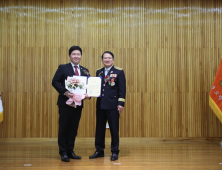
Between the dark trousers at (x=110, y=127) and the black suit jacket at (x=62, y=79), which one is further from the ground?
the black suit jacket at (x=62, y=79)

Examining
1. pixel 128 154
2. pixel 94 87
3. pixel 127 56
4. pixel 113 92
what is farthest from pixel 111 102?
pixel 127 56

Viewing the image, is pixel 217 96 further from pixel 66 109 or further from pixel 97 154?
pixel 66 109

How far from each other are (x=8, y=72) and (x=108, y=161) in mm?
2577

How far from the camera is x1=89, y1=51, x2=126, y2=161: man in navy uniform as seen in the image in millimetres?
3309

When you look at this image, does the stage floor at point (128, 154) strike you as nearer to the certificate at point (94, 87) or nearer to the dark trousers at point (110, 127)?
the dark trousers at point (110, 127)

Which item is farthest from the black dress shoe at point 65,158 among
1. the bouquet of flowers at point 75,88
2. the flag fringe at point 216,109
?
the flag fringe at point 216,109

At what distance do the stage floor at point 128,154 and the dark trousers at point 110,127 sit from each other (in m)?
0.18

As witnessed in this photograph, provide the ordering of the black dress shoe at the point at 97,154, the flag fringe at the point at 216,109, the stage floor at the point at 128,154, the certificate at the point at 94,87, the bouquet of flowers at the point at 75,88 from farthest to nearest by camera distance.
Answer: the flag fringe at the point at 216,109 → the black dress shoe at the point at 97,154 → the certificate at the point at 94,87 → the bouquet of flowers at the point at 75,88 → the stage floor at the point at 128,154

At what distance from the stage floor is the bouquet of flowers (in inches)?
29.1

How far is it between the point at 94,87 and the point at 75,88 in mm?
249

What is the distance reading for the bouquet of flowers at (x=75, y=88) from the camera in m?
3.12

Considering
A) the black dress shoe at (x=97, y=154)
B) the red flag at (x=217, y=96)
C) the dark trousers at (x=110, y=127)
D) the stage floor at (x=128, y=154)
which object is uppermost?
the red flag at (x=217, y=96)

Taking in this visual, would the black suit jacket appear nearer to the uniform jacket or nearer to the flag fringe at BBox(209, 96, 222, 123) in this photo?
the uniform jacket

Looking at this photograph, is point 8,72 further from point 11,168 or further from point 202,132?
point 202,132
